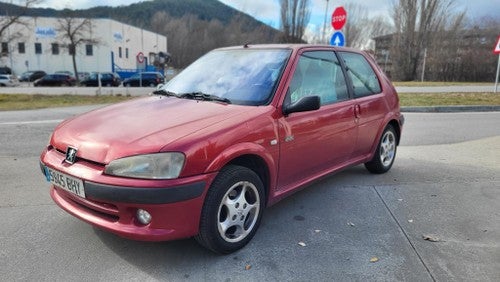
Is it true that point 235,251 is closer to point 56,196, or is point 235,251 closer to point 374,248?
point 374,248

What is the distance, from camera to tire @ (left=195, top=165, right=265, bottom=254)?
2750 millimetres

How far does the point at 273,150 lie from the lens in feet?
10.4

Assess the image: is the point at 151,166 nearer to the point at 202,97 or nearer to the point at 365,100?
the point at 202,97

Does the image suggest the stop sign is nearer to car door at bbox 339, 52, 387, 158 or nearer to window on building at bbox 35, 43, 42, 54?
car door at bbox 339, 52, 387, 158

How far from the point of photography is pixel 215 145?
272 cm

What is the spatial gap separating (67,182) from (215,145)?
1.15 metres

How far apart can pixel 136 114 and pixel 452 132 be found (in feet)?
25.3

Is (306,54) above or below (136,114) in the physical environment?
above

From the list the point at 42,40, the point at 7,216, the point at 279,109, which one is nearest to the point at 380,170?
the point at 279,109

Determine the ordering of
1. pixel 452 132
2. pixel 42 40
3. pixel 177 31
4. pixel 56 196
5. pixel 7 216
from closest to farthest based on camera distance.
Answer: pixel 56 196 < pixel 7 216 < pixel 452 132 < pixel 42 40 < pixel 177 31

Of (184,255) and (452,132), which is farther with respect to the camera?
(452,132)

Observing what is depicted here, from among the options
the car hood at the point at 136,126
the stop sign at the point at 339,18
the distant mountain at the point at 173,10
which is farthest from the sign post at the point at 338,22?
the distant mountain at the point at 173,10

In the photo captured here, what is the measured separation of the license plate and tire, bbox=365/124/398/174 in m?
3.59

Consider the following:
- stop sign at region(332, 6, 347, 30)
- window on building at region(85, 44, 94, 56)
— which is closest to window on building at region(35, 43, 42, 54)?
window on building at region(85, 44, 94, 56)
